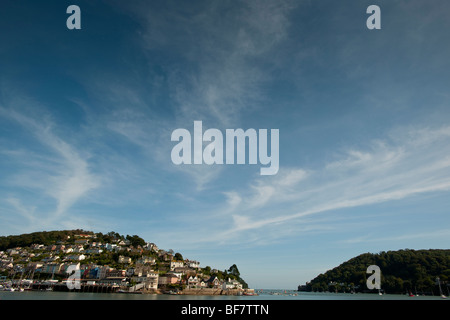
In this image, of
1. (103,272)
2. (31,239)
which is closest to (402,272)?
(103,272)

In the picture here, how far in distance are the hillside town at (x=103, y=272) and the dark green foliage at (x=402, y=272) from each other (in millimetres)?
88495

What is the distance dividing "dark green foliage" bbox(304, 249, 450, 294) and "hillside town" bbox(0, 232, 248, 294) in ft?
290

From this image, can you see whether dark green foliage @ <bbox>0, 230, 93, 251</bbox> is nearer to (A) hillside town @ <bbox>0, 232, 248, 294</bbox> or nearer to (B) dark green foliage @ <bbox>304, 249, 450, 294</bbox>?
(A) hillside town @ <bbox>0, 232, 248, 294</bbox>

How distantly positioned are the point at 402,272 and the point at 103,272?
169 meters

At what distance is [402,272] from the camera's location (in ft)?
493

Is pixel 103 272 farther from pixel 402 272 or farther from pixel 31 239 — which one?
pixel 402 272

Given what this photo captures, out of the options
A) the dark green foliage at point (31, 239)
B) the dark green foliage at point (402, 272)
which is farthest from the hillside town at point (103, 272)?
the dark green foliage at point (402, 272)

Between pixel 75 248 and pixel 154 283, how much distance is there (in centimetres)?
8999

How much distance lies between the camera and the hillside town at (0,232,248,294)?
104 meters
